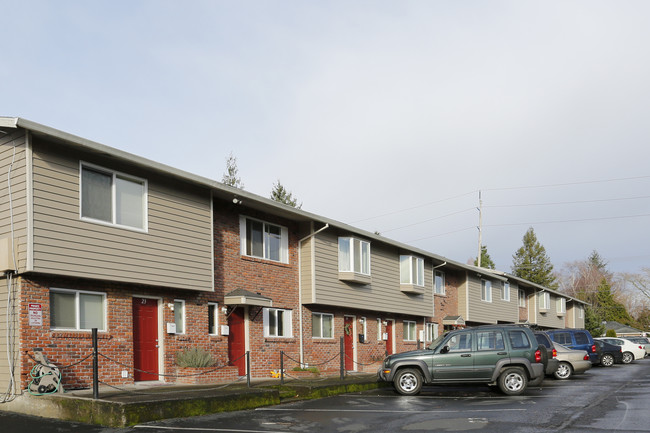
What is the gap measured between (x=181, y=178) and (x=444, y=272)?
882 inches

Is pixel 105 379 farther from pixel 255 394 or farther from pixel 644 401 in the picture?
pixel 644 401

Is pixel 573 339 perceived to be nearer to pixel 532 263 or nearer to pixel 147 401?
pixel 147 401

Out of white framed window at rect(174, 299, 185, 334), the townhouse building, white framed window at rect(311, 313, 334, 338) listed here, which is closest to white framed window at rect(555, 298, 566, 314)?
the townhouse building

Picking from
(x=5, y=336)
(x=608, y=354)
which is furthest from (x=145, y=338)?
(x=608, y=354)

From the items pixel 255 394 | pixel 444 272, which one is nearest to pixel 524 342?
pixel 255 394

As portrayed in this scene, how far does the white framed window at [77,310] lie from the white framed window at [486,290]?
28.8 meters

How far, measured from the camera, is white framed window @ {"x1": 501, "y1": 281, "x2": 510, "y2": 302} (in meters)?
44.0

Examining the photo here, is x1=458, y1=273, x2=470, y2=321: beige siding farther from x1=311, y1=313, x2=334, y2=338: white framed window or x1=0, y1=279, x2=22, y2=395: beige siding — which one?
x1=0, y1=279, x2=22, y2=395: beige siding

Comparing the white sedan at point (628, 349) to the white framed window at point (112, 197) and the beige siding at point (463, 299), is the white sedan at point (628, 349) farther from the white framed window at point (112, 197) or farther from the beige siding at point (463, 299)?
the white framed window at point (112, 197)

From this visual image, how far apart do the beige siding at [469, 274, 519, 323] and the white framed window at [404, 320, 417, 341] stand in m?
6.62

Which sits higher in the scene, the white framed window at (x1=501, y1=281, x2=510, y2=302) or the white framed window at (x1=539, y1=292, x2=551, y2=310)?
the white framed window at (x1=501, y1=281, x2=510, y2=302)

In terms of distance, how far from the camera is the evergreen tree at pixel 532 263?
85562 millimetres

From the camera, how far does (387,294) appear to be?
28.2m

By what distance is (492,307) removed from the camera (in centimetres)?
4159
